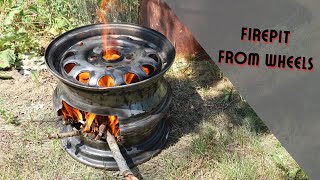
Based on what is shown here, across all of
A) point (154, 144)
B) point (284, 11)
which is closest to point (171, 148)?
point (154, 144)

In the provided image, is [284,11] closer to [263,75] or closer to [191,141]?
[263,75]

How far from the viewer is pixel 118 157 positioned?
130 inches

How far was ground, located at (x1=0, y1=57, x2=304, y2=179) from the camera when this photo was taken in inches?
145

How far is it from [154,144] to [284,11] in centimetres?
326

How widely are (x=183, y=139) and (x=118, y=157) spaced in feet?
3.17

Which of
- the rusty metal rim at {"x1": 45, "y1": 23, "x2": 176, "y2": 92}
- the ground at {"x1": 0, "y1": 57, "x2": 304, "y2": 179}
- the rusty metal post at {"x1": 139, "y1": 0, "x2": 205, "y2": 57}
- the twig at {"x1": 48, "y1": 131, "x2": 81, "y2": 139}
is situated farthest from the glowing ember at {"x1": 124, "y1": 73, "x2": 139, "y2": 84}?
the rusty metal post at {"x1": 139, "y1": 0, "x2": 205, "y2": 57}

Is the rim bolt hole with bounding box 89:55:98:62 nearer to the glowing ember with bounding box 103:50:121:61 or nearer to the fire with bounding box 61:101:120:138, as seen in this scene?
the glowing ember with bounding box 103:50:121:61

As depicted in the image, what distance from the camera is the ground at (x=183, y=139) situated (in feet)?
12.1

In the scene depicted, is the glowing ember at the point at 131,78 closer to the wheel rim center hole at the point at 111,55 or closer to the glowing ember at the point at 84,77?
the wheel rim center hole at the point at 111,55

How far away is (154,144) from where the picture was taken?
3859 millimetres

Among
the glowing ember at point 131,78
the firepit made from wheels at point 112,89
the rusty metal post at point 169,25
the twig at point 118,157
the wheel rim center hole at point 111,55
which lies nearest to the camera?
the twig at point 118,157

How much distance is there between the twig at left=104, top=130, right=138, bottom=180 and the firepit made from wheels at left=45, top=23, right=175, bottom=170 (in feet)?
0.32

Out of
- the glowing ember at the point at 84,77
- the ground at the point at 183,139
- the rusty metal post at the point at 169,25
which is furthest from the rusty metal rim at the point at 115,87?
the rusty metal post at the point at 169,25

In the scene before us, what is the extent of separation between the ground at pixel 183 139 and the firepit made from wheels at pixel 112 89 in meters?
0.15
